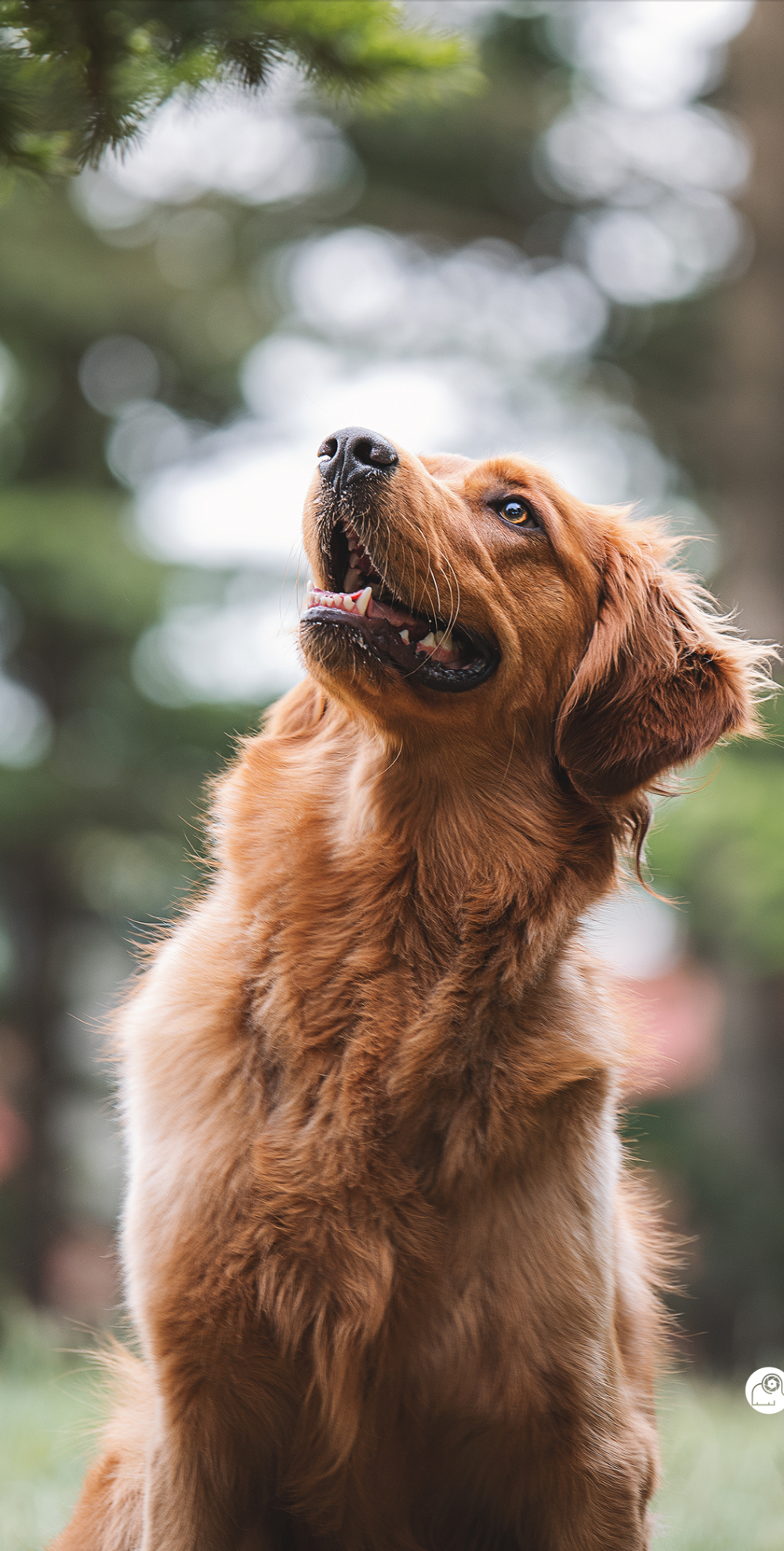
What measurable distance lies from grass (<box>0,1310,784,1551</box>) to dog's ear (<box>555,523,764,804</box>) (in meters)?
1.96

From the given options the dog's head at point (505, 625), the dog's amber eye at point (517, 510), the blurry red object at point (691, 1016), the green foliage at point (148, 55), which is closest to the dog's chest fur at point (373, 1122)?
the dog's head at point (505, 625)

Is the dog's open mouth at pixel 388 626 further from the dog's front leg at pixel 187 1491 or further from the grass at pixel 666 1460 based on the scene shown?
the grass at pixel 666 1460

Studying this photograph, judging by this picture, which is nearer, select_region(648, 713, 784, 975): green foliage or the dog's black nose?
the dog's black nose

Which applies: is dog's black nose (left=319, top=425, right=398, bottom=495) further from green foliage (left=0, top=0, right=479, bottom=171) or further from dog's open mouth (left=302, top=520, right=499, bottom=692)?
green foliage (left=0, top=0, right=479, bottom=171)

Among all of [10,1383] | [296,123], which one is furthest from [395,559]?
[296,123]

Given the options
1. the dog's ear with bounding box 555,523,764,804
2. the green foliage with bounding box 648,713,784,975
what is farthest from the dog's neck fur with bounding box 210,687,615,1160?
the green foliage with bounding box 648,713,784,975

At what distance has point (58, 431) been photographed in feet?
32.4

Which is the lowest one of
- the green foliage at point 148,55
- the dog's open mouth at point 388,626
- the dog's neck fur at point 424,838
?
the dog's neck fur at point 424,838

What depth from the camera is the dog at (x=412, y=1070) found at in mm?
2416

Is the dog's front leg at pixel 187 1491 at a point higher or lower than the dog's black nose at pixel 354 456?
lower

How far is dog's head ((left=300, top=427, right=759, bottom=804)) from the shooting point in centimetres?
274

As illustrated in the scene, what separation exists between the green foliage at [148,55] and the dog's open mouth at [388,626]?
913 millimetres

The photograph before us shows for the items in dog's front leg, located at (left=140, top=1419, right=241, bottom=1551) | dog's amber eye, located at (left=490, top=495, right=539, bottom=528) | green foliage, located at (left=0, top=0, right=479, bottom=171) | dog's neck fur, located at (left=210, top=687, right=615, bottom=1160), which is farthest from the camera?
dog's amber eye, located at (left=490, top=495, right=539, bottom=528)

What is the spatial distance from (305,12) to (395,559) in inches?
41.9
